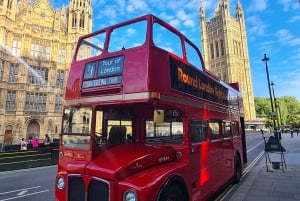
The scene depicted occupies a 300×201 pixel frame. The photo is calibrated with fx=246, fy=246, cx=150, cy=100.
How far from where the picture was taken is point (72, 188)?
4.35 m

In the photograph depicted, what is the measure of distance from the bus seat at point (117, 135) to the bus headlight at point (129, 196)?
145 cm

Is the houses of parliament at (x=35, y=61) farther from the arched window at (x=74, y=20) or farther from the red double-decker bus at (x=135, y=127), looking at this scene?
the red double-decker bus at (x=135, y=127)

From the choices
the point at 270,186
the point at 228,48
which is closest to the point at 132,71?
the point at 270,186

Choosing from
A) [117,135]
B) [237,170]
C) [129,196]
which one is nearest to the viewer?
[129,196]

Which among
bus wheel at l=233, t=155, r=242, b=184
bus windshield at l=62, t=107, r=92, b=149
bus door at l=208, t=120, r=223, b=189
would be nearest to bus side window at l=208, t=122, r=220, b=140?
bus door at l=208, t=120, r=223, b=189

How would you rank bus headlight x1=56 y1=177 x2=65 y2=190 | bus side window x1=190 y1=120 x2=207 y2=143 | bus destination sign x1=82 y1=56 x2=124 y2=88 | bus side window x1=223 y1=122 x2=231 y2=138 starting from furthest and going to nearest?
bus side window x1=223 y1=122 x2=231 y2=138, bus side window x1=190 y1=120 x2=207 y2=143, bus destination sign x1=82 y1=56 x2=124 y2=88, bus headlight x1=56 y1=177 x2=65 y2=190

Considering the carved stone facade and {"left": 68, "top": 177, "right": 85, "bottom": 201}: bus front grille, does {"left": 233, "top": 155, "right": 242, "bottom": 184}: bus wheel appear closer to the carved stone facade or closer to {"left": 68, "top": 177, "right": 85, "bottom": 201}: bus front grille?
{"left": 68, "top": 177, "right": 85, "bottom": 201}: bus front grille

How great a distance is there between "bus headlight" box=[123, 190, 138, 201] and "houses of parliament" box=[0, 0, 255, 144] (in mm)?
32246

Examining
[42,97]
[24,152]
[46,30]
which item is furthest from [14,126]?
[24,152]

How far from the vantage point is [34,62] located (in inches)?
1374

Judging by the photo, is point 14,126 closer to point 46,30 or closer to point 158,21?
point 46,30

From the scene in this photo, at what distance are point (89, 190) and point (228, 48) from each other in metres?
98.8

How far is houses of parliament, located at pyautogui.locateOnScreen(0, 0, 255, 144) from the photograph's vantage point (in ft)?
107

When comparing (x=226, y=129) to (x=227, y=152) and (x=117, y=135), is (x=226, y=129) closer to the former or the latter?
(x=227, y=152)
